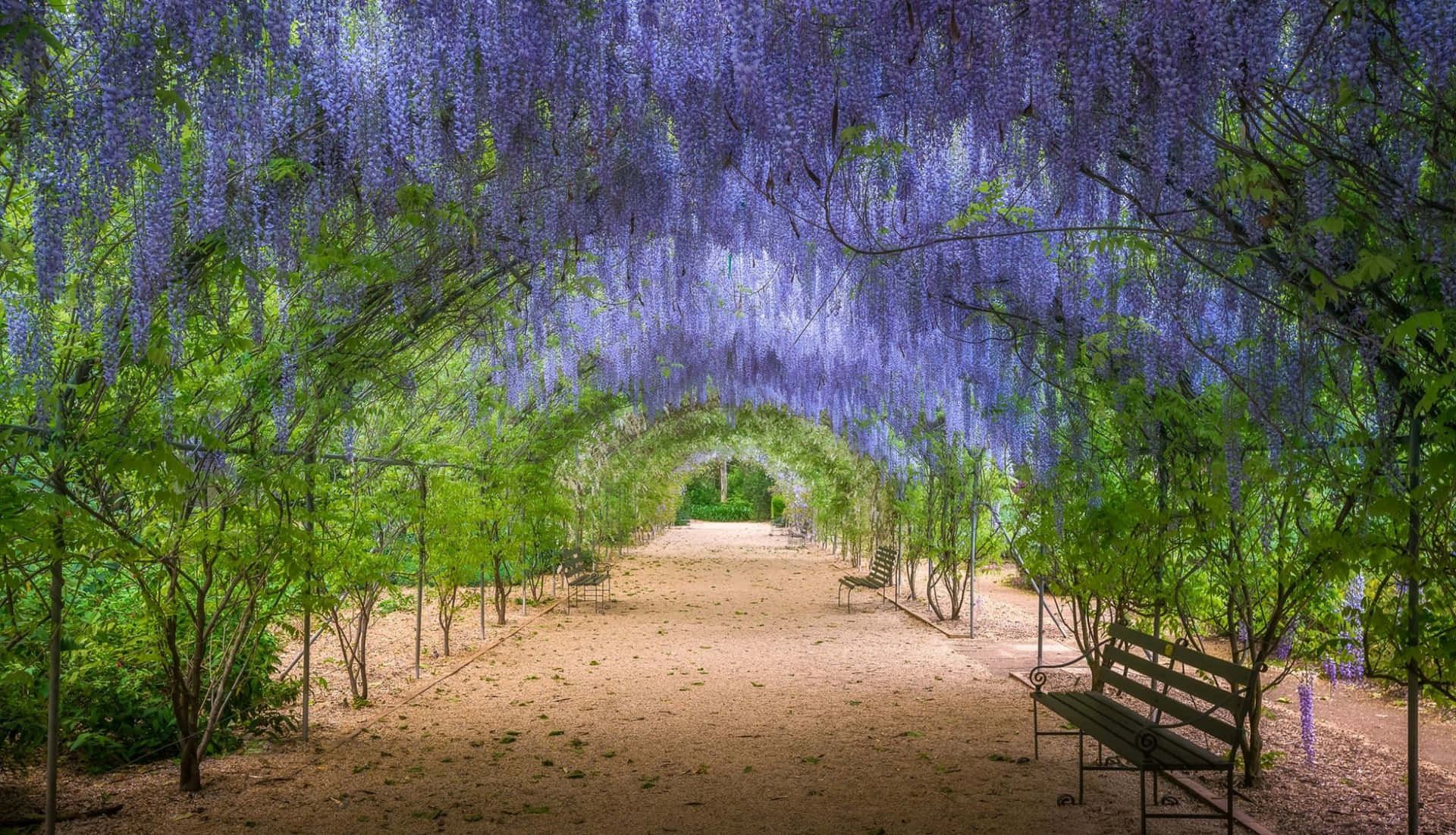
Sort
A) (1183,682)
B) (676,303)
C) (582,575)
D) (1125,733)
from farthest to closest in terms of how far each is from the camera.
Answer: (582,575) → (676,303) → (1183,682) → (1125,733)

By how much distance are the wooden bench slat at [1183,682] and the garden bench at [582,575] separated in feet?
26.4

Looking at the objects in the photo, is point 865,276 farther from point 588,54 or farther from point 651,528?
point 651,528

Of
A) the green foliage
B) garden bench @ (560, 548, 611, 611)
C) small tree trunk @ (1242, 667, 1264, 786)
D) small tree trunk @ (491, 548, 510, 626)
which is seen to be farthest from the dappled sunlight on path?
the green foliage

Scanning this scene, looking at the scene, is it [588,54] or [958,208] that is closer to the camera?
[588,54]

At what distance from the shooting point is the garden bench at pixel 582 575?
12445 millimetres

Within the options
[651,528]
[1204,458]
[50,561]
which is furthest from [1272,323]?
[651,528]

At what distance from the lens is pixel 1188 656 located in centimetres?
439

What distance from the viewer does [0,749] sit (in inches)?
167

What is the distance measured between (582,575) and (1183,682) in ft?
31.8

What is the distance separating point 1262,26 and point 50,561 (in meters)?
4.15

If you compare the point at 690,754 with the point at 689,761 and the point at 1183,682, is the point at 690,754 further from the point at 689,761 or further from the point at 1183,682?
the point at 1183,682

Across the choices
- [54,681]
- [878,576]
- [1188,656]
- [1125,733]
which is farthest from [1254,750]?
[878,576]

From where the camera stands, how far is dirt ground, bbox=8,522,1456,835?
13.8 ft

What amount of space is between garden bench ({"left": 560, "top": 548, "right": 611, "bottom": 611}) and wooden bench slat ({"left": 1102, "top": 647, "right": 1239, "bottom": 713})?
8053 millimetres
